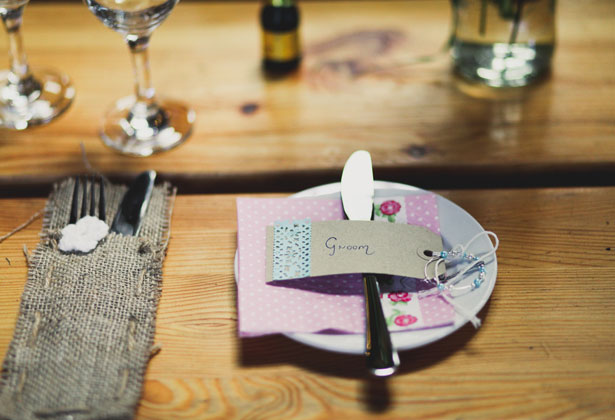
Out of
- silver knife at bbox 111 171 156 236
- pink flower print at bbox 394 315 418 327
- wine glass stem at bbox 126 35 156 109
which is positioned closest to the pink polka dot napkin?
pink flower print at bbox 394 315 418 327

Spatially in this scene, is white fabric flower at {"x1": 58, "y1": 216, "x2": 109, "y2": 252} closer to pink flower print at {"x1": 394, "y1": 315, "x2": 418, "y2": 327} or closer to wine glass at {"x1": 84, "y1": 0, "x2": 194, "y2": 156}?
wine glass at {"x1": 84, "y1": 0, "x2": 194, "y2": 156}

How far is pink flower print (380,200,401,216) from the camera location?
0.63 metres

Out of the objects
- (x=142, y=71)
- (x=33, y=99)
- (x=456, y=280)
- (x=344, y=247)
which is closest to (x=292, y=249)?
(x=344, y=247)

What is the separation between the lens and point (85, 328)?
54cm

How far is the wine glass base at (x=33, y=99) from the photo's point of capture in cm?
83

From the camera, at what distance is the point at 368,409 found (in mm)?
497

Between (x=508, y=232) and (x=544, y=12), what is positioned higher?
(x=544, y=12)

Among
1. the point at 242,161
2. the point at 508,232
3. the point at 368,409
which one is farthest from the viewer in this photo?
the point at 242,161

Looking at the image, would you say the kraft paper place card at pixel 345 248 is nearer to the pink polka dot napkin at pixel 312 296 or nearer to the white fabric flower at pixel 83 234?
the pink polka dot napkin at pixel 312 296

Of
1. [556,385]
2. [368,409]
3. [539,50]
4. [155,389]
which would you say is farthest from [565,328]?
[539,50]

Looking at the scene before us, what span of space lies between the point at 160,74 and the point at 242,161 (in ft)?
0.85

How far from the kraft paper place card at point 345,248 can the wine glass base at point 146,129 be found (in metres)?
0.26

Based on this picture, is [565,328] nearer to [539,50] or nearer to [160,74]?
[539,50]

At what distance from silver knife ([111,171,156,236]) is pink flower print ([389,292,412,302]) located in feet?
0.90
